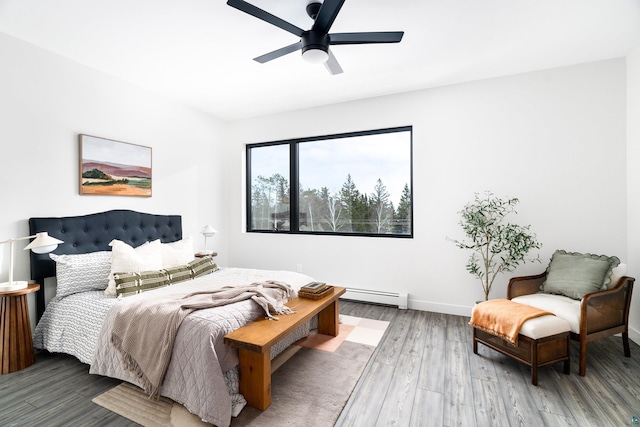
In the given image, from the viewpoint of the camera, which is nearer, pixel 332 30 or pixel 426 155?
pixel 332 30

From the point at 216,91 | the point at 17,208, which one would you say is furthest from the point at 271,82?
the point at 17,208

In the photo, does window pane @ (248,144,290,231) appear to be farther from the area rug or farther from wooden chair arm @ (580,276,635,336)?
wooden chair arm @ (580,276,635,336)

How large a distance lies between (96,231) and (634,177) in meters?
5.34

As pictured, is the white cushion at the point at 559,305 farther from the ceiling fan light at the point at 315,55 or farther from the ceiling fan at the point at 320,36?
the ceiling fan light at the point at 315,55

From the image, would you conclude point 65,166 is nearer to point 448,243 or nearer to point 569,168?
point 448,243

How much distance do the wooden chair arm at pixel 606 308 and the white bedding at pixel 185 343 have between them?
2.29 meters

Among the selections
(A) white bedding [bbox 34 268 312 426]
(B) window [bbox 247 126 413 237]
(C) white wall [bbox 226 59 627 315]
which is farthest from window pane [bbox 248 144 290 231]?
(A) white bedding [bbox 34 268 312 426]

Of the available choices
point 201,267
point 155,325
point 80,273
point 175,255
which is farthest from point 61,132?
point 155,325

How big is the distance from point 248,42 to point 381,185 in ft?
7.78

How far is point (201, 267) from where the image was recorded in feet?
10.8

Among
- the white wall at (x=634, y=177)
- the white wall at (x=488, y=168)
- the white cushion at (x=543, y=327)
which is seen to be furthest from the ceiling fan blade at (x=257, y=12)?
the white wall at (x=634, y=177)

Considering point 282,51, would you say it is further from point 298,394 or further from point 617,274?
point 617,274

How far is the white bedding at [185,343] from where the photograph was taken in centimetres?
176

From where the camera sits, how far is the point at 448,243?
3.64 m
